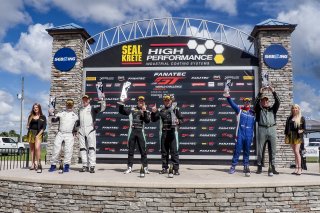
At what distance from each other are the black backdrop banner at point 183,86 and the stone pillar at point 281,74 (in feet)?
2.08

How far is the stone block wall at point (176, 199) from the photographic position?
606 centimetres

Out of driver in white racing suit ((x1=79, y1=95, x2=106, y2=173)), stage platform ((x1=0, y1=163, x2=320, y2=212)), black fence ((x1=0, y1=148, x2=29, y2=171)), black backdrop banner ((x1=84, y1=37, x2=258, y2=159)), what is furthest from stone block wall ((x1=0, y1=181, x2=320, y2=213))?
black backdrop banner ((x1=84, y1=37, x2=258, y2=159))

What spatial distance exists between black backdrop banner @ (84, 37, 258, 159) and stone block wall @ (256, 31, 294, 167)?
592 millimetres

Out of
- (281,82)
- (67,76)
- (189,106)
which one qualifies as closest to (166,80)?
(189,106)

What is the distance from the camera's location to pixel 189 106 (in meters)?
11.0

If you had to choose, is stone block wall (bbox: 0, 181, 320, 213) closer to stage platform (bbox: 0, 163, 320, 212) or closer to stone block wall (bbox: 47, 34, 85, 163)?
stage platform (bbox: 0, 163, 320, 212)

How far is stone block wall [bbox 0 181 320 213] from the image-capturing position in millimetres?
6062

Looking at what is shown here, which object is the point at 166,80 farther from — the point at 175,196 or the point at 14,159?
the point at 14,159

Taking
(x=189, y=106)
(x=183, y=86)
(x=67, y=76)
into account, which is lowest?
(x=189, y=106)

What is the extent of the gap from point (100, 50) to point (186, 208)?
732cm

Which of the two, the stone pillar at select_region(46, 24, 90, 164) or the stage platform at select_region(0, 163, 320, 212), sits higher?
the stone pillar at select_region(46, 24, 90, 164)

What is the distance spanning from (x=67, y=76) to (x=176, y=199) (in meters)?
7.00

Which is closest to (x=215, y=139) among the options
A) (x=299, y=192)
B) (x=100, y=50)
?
(x=299, y=192)

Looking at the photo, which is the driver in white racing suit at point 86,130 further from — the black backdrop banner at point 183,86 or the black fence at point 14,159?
the black backdrop banner at point 183,86
